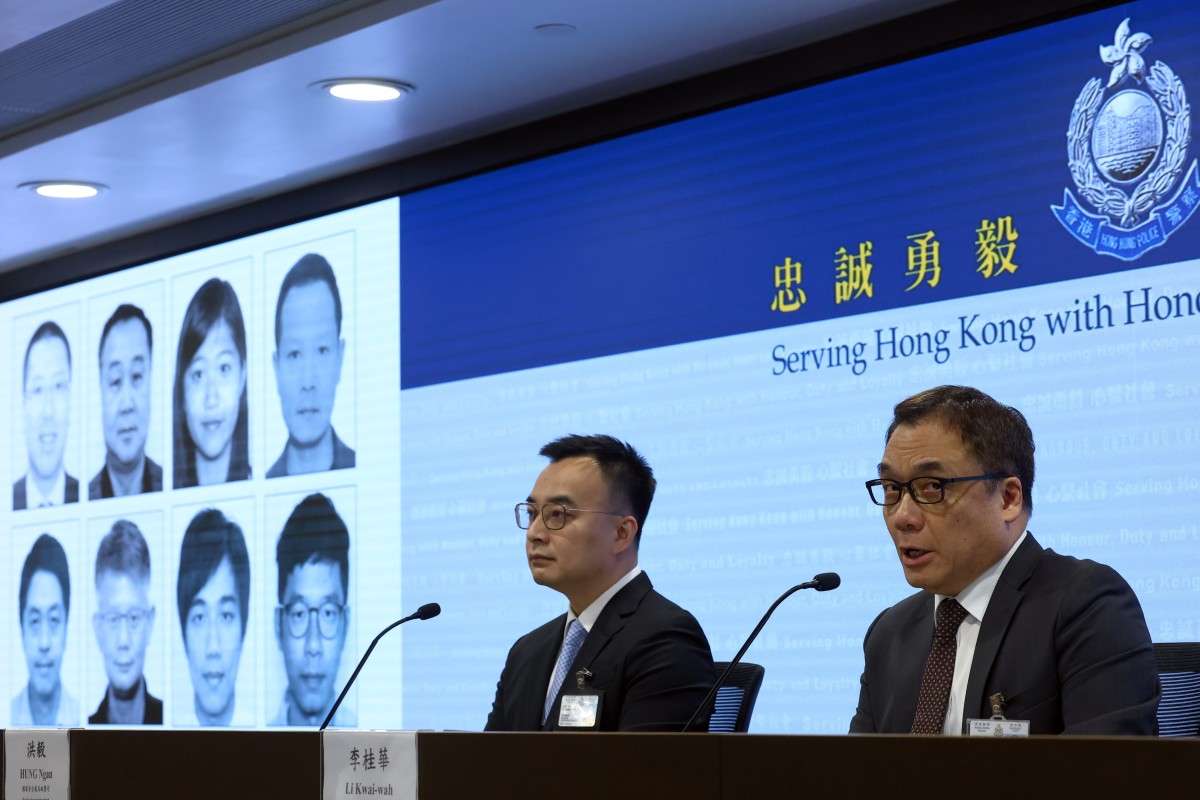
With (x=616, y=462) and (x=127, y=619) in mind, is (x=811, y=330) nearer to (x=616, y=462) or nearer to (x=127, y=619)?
(x=616, y=462)

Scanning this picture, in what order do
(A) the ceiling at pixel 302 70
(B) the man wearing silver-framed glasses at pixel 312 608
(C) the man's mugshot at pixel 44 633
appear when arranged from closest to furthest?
(A) the ceiling at pixel 302 70
(B) the man wearing silver-framed glasses at pixel 312 608
(C) the man's mugshot at pixel 44 633

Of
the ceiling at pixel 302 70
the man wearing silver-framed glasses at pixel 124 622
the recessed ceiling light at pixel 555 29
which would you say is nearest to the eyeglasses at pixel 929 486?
the ceiling at pixel 302 70

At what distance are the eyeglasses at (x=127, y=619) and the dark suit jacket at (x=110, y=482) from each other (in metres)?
0.48

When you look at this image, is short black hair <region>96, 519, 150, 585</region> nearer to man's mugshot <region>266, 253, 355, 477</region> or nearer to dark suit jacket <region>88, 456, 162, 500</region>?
dark suit jacket <region>88, 456, 162, 500</region>

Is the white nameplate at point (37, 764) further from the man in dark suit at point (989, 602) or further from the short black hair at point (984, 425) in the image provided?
the short black hair at point (984, 425)

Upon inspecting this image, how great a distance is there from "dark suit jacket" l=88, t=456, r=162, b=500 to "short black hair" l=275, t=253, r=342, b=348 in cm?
88

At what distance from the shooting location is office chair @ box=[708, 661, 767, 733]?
9.91 ft

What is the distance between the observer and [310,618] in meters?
5.62

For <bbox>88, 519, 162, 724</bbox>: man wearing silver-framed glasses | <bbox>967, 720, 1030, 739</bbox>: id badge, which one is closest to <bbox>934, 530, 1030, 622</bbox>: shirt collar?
<bbox>967, 720, 1030, 739</bbox>: id badge

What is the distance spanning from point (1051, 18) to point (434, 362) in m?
2.39

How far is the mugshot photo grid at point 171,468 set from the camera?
572 centimetres

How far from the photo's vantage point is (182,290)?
6277mm

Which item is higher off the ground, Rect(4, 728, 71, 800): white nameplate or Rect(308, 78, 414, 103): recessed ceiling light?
Rect(308, 78, 414, 103): recessed ceiling light

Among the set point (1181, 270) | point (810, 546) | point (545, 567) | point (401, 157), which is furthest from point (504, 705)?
point (401, 157)
